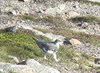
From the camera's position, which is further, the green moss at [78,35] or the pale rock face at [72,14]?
the pale rock face at [72,14]

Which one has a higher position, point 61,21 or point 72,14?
point 61,21

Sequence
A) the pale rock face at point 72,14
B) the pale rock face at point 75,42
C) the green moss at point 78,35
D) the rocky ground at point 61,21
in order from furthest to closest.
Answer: the pale rock face at point 72,14
the green moss at point 78,35
the pale rock face at point 75,42
the rocky ground at point 61,21

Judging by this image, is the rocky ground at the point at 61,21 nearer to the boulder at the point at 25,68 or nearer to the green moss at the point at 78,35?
the green moss at the point at 78,35

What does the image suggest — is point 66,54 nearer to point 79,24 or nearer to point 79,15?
point 79,24

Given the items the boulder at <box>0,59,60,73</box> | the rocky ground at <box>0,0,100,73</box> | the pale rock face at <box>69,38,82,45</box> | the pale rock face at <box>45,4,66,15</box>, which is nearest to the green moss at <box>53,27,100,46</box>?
the rocky ground at <box>0,0,100,73</box>

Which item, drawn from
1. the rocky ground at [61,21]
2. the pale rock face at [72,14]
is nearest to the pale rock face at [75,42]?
the rocky ground at [61,21]

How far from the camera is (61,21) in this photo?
131ft

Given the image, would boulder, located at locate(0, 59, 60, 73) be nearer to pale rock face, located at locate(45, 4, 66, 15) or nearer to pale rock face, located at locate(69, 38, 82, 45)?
pale rock face, located at locate(69, 38, 82, 45)

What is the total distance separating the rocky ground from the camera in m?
28.7

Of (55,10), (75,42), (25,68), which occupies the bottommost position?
(55,10)

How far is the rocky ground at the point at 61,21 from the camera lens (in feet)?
94.1

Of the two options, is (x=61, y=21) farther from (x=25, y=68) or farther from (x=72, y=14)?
(x=25, y=68)

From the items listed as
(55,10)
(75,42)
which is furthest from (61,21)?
(75,42)

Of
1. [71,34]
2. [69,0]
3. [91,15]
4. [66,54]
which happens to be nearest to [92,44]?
[71,34]
